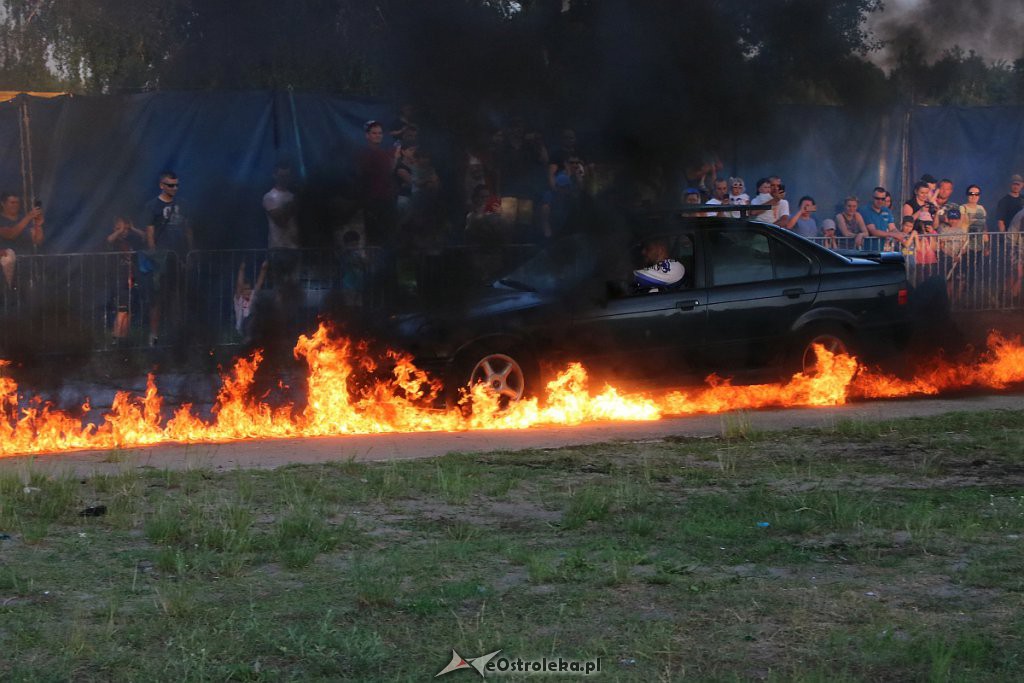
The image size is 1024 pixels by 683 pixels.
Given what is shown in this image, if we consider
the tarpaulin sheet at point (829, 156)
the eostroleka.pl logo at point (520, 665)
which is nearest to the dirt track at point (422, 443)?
the tarpaulin sheet at point (829, 156)

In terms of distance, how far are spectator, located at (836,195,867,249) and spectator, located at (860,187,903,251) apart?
0.52ft

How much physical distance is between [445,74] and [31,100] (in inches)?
214

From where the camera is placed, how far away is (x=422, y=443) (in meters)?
9.25

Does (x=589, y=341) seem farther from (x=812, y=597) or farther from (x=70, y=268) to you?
(x=70, y=268)

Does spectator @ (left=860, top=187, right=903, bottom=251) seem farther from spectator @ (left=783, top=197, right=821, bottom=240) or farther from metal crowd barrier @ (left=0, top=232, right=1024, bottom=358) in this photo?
spectator @ (left=783, top=197, right=821, bottom=240)

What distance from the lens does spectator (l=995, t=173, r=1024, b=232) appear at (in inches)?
685

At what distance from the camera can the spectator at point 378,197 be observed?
11.4 metres

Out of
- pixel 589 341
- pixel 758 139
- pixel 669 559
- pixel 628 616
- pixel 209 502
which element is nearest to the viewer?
pixel 628 616

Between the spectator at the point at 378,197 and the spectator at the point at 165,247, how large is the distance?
260cm

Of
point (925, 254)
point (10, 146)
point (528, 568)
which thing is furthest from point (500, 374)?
point (925, 254)

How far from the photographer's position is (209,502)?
7.12 metres

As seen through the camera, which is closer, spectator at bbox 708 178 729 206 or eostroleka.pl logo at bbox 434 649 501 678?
eostroleka.pl logo at bbox 434 649 501 678

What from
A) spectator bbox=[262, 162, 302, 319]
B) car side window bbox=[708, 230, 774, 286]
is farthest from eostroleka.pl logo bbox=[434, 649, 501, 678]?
spectator bbox=[262, 162, 302, 319]

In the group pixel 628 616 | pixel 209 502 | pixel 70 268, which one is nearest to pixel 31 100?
pixel 70 268
